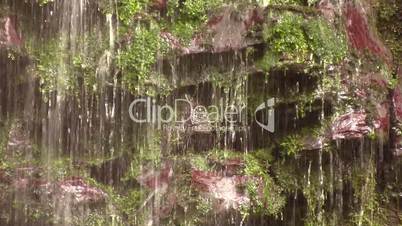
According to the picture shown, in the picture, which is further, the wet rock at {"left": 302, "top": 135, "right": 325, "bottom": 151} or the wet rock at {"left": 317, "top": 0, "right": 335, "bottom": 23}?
the wet rock at {"left": 317, "top": 0, "right": 335, "bottom": 23}

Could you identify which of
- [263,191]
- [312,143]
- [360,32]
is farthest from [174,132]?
[360,32]

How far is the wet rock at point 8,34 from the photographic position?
6.75 metres

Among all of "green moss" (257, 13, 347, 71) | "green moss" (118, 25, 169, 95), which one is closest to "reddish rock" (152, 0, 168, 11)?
"green moss" (118, 25, 169, 95)

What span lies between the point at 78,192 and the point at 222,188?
1.73 meters

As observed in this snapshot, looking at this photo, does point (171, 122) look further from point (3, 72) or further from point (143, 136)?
point (3, 72)

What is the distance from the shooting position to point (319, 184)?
22.7ft

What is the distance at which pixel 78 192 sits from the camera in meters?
6.45

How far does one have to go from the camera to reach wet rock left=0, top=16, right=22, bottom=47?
6.75 meters

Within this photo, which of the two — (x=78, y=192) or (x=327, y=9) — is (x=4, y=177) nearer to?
(x=78, y=192)

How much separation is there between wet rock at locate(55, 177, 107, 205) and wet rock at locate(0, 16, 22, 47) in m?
1.89

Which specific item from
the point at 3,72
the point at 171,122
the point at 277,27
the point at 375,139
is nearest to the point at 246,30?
the point at 277,27

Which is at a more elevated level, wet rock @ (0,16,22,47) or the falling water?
wet rock @ (0,16,22,47)

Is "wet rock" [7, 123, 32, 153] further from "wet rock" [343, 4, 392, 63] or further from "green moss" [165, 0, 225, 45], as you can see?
"wet rock" [343, 4, 392, 63]

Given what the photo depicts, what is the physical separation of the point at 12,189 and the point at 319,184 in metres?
3.81
